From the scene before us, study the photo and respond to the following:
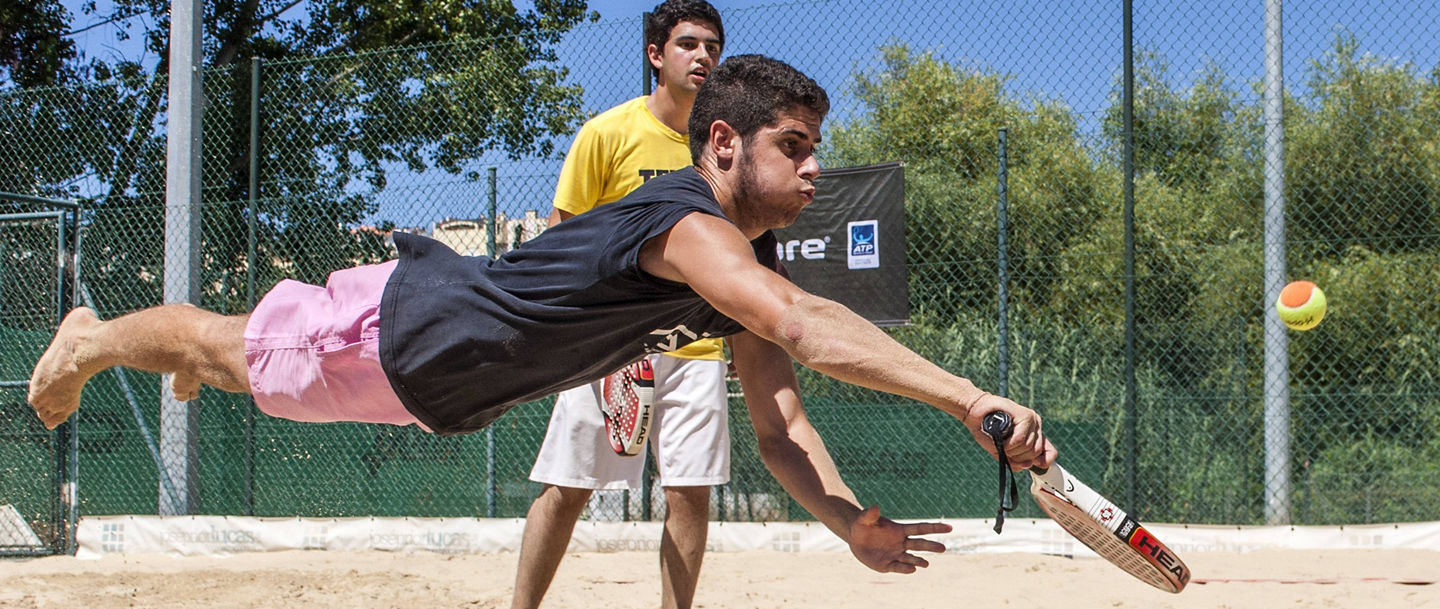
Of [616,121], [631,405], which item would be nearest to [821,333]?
[631,405]

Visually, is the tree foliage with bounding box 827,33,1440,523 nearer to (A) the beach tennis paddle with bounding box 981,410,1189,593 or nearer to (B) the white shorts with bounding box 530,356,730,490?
(B) the white shorts with bounding box 530,356,730,490

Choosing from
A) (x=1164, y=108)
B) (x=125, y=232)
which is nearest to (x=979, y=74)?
(x=1164, y=108)

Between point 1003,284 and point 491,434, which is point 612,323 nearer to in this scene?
Answer: point 1003,284

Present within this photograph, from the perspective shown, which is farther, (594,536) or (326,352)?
(594,536)

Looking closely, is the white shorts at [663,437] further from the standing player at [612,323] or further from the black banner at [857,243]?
the black banner at [857,243]

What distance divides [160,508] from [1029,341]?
15.9 ft

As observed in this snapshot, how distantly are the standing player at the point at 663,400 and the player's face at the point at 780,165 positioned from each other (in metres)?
1.22

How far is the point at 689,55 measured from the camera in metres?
3.48

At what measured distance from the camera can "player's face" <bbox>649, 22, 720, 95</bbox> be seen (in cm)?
347

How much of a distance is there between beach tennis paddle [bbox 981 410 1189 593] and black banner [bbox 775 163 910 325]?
3.94m

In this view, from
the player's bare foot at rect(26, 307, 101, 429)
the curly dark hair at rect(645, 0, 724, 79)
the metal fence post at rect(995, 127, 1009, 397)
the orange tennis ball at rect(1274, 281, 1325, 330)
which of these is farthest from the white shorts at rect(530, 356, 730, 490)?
the orange tennis ball at rect(1274, 281, 1325, 330)

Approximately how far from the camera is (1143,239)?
21.3 feet

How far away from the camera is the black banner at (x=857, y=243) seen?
6.00 meters

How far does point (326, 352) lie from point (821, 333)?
1.09 m
